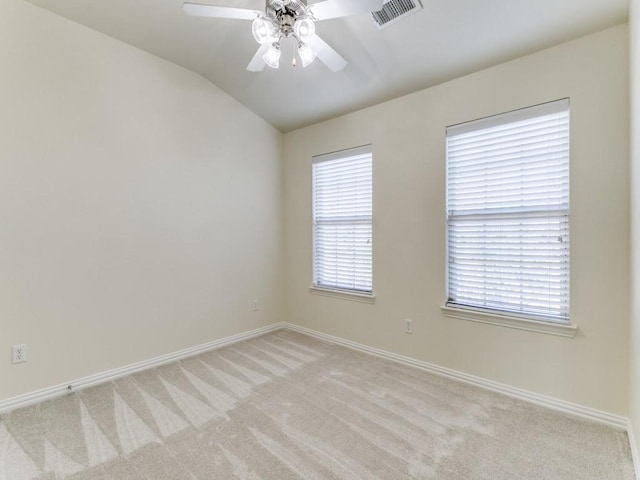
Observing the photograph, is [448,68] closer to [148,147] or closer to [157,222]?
[148,147]

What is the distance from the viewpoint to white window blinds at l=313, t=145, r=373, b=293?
131 inches

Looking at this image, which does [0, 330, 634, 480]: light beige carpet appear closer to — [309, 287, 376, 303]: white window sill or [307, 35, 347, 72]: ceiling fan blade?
[309, 287, 376, 303]: white window sill

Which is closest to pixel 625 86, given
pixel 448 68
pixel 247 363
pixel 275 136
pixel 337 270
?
pixel 448 68

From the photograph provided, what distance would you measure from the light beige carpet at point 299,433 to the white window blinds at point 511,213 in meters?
0.78

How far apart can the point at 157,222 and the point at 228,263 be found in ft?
2.86

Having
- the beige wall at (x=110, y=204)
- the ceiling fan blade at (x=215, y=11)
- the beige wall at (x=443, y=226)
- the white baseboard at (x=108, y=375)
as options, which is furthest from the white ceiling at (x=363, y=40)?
the white baseboard at (x=108, y=375)

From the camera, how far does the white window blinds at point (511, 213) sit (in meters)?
2.20

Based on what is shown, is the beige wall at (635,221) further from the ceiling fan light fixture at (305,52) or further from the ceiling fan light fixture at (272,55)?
the ceiling fan light fixture at (272,55)

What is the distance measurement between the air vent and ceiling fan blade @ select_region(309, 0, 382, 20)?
65 cm

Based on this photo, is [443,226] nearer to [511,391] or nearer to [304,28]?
[511,391]

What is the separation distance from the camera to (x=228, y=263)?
11.6 feet

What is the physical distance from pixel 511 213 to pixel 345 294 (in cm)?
180

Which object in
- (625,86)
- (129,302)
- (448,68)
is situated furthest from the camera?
(129,302)

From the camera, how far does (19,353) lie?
7.50 feet
